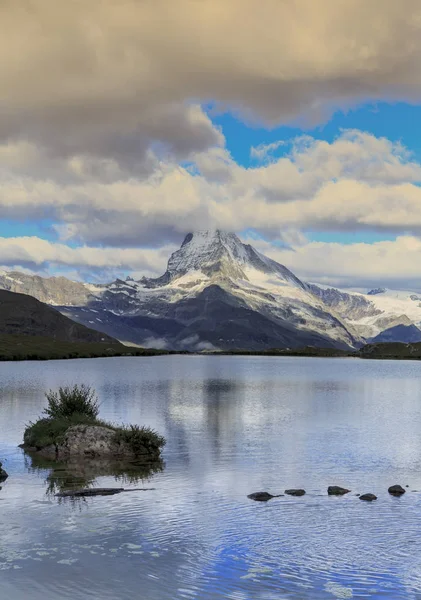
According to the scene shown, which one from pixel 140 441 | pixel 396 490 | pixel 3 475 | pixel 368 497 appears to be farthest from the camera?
pixel 140 441

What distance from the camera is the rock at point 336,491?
38188 millimetres

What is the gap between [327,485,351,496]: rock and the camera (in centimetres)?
3819

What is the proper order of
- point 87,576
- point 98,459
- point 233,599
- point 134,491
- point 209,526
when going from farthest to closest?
point 98,459, point 134,491, point 209,526, point 87,576, point 233,599

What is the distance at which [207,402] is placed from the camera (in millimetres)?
100875

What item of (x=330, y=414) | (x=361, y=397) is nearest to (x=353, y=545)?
(x=330, y=414)

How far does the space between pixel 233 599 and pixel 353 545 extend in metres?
8.20

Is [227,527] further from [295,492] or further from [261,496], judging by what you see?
[295,492]

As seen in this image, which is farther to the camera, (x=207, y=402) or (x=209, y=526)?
(x=207, y=402)

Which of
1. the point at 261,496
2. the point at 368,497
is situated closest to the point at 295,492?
the point at 261,496

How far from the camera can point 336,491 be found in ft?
126

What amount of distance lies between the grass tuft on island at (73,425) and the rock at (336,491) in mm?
15144

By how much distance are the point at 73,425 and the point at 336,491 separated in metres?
22.4

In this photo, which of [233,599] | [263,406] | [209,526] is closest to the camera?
[233,599]

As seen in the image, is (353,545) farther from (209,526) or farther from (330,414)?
(330,414)
